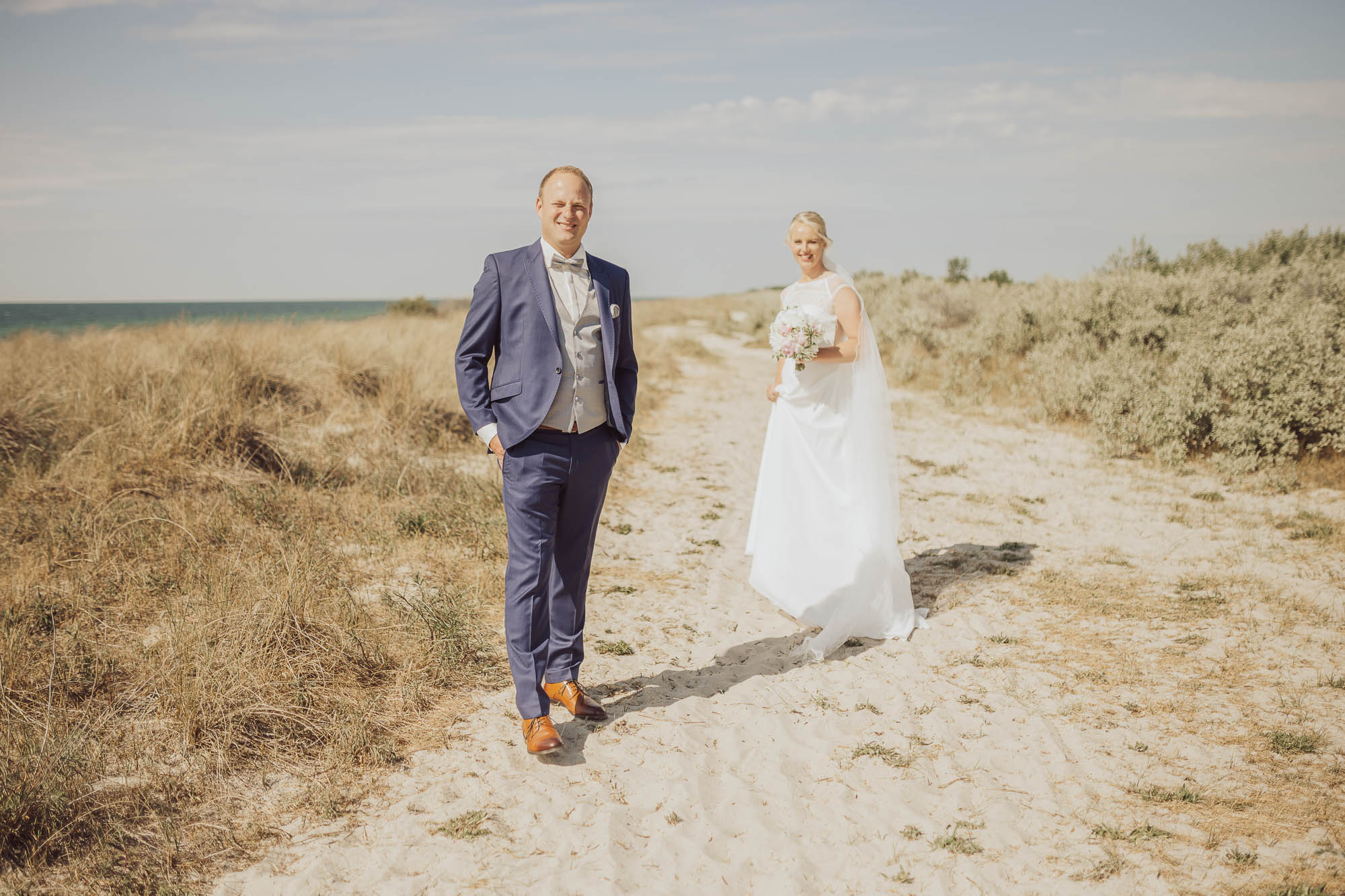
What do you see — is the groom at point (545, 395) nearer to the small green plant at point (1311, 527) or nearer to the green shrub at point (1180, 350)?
the small green plant at point (1311, 527)

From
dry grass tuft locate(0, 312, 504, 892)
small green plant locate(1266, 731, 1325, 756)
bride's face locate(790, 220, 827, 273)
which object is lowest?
small green plant locate(1266, 731, 1325, 756)

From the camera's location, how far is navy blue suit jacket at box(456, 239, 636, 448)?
11.1ft

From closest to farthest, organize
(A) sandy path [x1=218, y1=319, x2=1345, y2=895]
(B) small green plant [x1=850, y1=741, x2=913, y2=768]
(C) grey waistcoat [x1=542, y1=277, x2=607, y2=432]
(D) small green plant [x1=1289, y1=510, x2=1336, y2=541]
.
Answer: (A) sandy path [x1=218, y1=319, x2=1345, y2=895] → (C) grey waistcoat [x1=542, y1=277, x2=607, y2=432] → (B) small green plant [x1=850, y1=741, x2=913, y2=768] → (D) small green plant [x1=1289, y1=510, x2=1336, y2=541]

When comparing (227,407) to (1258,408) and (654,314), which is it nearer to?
(1258,408)

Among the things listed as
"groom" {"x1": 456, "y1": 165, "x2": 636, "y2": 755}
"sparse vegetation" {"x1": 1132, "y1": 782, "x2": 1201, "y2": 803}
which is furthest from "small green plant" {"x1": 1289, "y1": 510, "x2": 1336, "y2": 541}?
"groom" {"x1": 456, "y1": 165, "x2": 636, "y2": 755}

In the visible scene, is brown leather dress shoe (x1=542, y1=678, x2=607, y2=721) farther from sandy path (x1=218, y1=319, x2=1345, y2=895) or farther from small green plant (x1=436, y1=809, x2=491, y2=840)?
small green plant (x1=436, y1=809, x2=491, y2=840)

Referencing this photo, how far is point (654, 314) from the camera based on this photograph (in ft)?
127

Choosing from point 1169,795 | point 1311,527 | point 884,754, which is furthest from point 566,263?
point 1311,527

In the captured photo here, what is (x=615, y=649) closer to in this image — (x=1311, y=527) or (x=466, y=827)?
(x=466, y=827)

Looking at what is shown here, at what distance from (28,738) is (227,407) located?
189 inches

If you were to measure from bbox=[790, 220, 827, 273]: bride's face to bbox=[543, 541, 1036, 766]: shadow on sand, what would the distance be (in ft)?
8.28

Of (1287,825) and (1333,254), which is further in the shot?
(1333,254)

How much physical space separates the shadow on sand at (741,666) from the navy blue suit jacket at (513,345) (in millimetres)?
1557

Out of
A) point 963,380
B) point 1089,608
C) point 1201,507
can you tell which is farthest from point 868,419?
point 963,380
